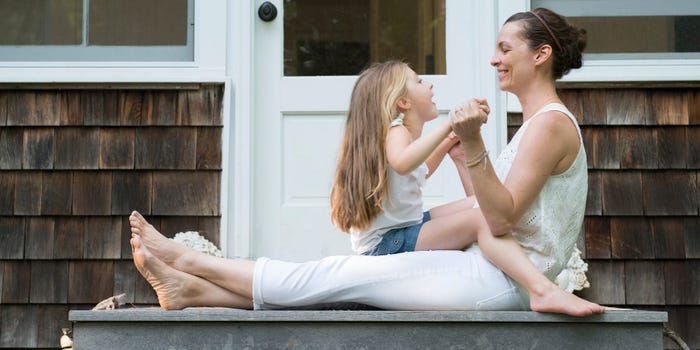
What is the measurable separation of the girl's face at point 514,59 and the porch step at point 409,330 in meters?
0.63

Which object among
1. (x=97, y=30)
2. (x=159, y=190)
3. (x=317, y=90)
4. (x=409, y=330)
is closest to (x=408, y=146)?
(x=409, y=330)

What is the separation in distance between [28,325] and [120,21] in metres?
1.33

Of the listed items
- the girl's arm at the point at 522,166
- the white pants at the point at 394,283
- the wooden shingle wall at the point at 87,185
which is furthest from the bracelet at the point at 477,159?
the wooden shingle wall at the point at 87,185

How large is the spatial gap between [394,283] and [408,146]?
0.40m

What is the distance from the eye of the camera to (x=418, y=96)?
2.68 meters

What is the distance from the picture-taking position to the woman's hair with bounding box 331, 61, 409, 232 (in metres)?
2.48

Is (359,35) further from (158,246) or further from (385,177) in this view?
Result: (158,246)

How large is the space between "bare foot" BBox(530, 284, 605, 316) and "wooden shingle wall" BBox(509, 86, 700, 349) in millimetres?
1772

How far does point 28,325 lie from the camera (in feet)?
12.2

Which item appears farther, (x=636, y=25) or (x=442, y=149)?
(x=636, y=25)

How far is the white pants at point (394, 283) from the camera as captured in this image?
2.14 metres

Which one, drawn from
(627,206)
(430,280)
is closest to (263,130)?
(627,206)

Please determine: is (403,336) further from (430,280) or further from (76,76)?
(76,76)

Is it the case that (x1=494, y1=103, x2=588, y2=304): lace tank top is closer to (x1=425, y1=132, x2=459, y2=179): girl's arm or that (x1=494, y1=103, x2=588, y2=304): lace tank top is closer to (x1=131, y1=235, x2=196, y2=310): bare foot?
(x1=425, y1=132, x2=459, y2=179): girl's arm
